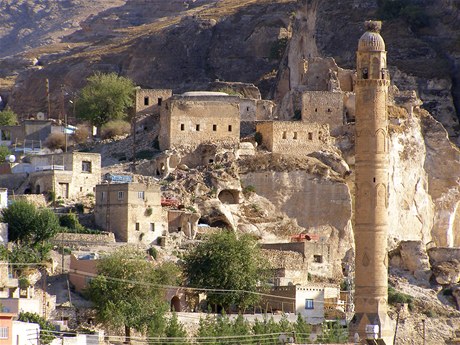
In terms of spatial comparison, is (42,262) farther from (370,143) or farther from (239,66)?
(239,66)

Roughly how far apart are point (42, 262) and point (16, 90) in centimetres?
4423

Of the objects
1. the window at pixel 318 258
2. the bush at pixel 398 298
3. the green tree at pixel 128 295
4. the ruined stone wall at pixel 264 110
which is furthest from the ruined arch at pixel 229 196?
the green tree at pixel 128 295

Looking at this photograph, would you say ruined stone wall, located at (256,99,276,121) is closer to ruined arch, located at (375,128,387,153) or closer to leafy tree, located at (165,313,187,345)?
ruined arch, located at (375,128,387,153)

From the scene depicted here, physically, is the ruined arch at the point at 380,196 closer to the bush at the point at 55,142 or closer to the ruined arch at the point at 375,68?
the ruined arch at the point at 375,68

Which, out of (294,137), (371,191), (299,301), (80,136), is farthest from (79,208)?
(80,136)

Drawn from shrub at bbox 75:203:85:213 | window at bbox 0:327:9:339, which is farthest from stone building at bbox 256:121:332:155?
window at bbox 0:327:9:339

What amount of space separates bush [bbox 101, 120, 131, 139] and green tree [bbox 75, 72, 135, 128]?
107 centimetres

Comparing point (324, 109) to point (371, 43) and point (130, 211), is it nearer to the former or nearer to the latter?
point (371, 43)

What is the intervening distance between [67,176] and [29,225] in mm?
7618

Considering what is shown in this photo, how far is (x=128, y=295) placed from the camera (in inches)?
2781

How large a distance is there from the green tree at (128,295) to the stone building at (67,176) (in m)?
10.1

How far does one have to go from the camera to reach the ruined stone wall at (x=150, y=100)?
91312 millimetres

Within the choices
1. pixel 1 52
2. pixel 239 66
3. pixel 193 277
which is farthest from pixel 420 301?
pixel 1 52

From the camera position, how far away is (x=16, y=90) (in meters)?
116
